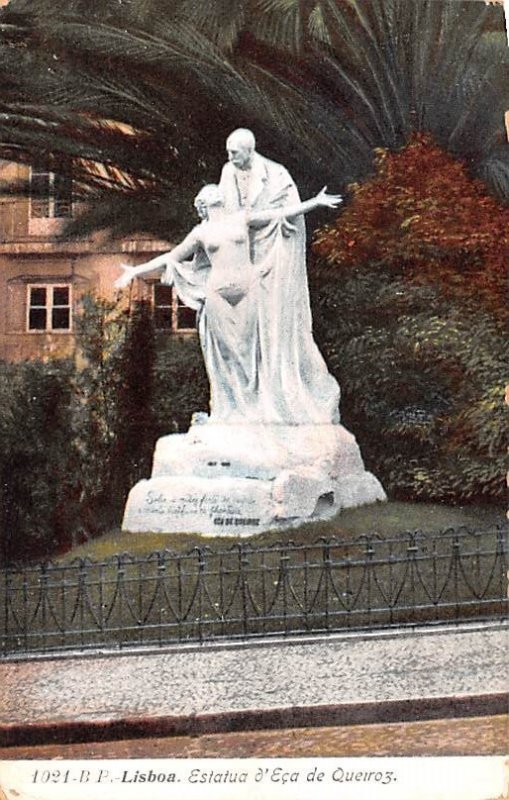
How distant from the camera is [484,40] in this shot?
5.66 metres

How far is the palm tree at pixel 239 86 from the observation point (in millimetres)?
5656

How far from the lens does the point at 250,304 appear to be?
5637 millimetres

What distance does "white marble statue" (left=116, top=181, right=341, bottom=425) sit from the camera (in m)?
5.62

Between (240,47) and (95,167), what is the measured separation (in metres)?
0.83

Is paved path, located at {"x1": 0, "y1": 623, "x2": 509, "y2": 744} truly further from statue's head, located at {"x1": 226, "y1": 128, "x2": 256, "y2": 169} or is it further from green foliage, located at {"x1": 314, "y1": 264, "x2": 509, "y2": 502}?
statue's head, located at {"x1": 226, "y1": 128, "x2": 256, "y2": 169}

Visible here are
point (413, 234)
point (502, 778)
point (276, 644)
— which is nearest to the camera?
point (502, 778)

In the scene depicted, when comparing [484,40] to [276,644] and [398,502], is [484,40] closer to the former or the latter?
[398,502]

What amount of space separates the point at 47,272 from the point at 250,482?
4.15 ft

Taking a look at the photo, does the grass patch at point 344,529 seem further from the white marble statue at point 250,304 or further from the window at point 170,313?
the window at point 170,313

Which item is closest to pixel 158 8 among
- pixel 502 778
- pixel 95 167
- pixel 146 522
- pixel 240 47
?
pixel 240 47

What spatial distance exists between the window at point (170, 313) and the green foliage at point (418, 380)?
57cm

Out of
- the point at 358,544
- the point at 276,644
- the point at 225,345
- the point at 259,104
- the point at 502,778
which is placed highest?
the point at 259,104

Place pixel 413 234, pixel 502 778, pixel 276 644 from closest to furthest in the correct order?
pixel 502 778 → pixel 276 644 → pixel 413 234

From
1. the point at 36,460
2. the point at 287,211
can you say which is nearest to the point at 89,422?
the point at 36,460
